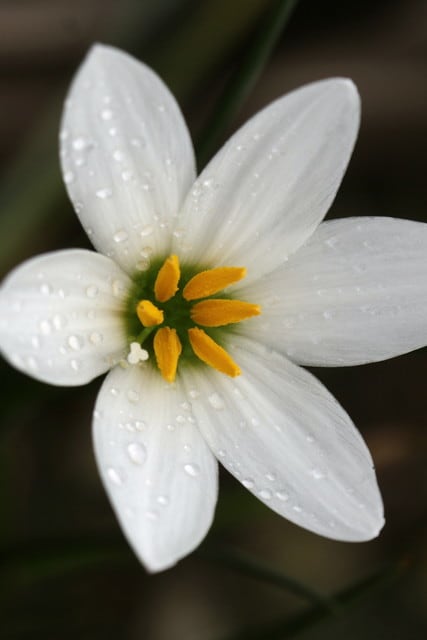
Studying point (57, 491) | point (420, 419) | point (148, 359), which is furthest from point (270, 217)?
point (57, 491)

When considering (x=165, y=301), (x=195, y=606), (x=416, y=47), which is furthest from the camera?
(x=416, y=47)

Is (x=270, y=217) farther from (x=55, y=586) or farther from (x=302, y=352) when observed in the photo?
(x=55, y=586)

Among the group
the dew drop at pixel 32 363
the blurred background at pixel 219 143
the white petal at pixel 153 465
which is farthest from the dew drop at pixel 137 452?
the blurred background at pixel 219 143

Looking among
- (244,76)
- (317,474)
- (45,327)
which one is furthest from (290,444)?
(244,76)

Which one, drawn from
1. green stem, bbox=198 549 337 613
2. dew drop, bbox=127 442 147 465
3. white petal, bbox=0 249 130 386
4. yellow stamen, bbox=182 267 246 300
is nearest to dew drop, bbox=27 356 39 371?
white petal, bbox=0 249 130 386

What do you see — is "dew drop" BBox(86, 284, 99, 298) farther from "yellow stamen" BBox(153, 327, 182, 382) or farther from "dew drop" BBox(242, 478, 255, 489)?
"dew drop" BBox(242, 478, 255, 489)

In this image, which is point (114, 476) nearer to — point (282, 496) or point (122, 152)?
point (282, 496)
